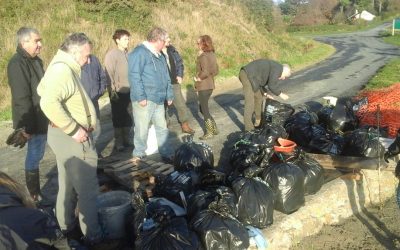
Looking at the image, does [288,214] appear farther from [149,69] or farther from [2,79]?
[2,79]

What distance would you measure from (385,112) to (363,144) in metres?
1.93

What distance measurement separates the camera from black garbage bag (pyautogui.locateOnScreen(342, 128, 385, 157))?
5.25 meters

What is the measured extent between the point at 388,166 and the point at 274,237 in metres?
2.19

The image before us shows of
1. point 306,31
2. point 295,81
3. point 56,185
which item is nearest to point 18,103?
point 56,185

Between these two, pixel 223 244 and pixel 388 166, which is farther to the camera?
pixel 388 166

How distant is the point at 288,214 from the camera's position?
412 cm

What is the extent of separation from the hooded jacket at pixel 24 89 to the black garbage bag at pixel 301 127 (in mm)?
3691

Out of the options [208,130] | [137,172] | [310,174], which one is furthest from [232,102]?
[310,174]

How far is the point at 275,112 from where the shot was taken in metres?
6.69

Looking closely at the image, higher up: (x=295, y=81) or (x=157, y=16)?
(x=157, y=16)

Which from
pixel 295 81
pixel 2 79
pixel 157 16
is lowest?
pixel 295 81

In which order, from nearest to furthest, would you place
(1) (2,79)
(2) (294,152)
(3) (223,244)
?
(3) (223,244), (2) (294,152), (1) (2,79)

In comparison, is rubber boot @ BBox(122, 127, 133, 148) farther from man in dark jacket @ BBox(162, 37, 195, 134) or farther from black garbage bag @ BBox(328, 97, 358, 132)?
black garbage bag @ BBox(328, 97, 358, 132)

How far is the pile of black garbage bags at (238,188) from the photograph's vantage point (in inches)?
132
